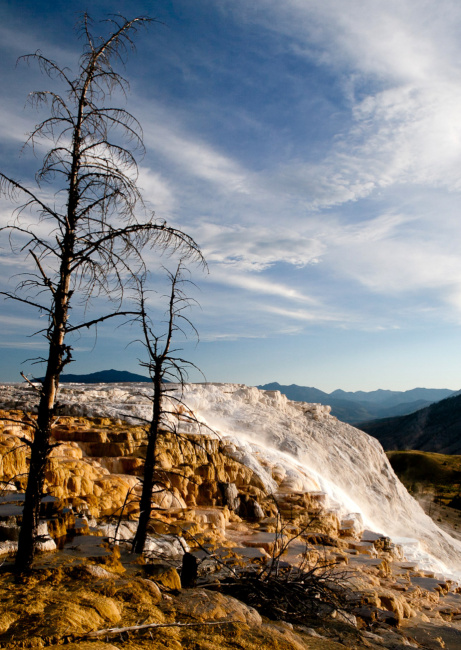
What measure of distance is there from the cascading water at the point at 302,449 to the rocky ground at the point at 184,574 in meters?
2.43

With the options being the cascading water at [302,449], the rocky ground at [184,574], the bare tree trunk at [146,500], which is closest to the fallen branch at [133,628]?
the rocky ground at [184,574]

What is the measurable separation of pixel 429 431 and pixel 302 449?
10126cm

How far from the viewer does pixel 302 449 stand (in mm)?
21922

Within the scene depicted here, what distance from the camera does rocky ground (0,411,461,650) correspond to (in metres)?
3.61

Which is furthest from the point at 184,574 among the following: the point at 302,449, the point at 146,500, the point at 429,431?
the point at 429,431

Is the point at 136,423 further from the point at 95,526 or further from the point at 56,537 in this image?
the point at 56,537

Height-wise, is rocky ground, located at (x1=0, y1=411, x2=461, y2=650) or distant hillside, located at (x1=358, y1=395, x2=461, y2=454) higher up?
rocky ground, located at (x1=0, y1=411, x2=461, y2=650)

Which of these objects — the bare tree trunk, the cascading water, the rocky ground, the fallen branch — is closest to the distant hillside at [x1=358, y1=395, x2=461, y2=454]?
the cascading water

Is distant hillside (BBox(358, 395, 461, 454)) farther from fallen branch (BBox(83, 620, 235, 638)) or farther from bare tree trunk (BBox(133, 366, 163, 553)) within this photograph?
fallen branch (BBox(83, 620, 235, 638))

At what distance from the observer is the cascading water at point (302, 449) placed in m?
17.3

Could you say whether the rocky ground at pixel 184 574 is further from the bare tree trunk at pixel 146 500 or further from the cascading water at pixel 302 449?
the cascading water at pixel 302 449

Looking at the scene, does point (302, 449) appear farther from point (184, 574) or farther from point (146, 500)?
point (184, 574)

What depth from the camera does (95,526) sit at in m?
7.48

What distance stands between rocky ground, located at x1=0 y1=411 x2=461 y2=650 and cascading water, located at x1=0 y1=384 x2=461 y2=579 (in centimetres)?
243
